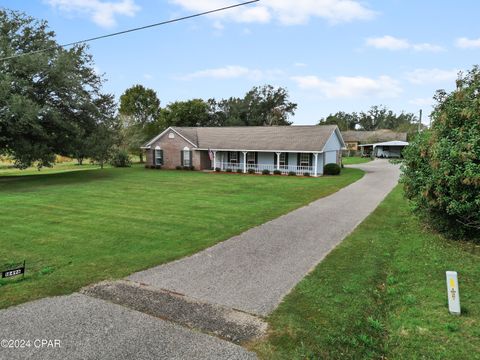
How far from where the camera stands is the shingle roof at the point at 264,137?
2955 cm

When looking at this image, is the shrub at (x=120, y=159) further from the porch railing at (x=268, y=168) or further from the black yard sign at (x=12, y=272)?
the black yard sign at (x=12, y=272)

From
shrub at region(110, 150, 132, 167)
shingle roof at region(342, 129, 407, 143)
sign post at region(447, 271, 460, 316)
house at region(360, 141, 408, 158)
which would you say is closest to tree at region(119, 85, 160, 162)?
shrub at region(110, 150, 132, 167)

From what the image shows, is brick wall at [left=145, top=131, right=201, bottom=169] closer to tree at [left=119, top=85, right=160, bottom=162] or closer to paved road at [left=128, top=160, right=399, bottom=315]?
paved road at [left=128, top=160, right=399, bottom=315]

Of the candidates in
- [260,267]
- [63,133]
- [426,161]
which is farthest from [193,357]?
[63,133]

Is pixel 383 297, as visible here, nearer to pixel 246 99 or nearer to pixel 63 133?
pixel 63 133

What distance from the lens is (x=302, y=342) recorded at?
4.33 metres

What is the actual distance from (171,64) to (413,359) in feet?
77.4

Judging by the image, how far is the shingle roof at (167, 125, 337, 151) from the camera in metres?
29.5

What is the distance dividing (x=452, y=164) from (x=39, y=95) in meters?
25.5

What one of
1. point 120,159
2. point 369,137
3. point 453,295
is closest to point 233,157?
point 120,159

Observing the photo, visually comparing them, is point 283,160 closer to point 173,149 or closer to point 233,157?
point 233,157

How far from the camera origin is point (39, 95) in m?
23.7

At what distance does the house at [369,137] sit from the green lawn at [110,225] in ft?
155

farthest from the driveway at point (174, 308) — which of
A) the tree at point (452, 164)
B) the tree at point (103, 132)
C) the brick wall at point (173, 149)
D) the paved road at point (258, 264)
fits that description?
the brick wall at point (173, 149)
